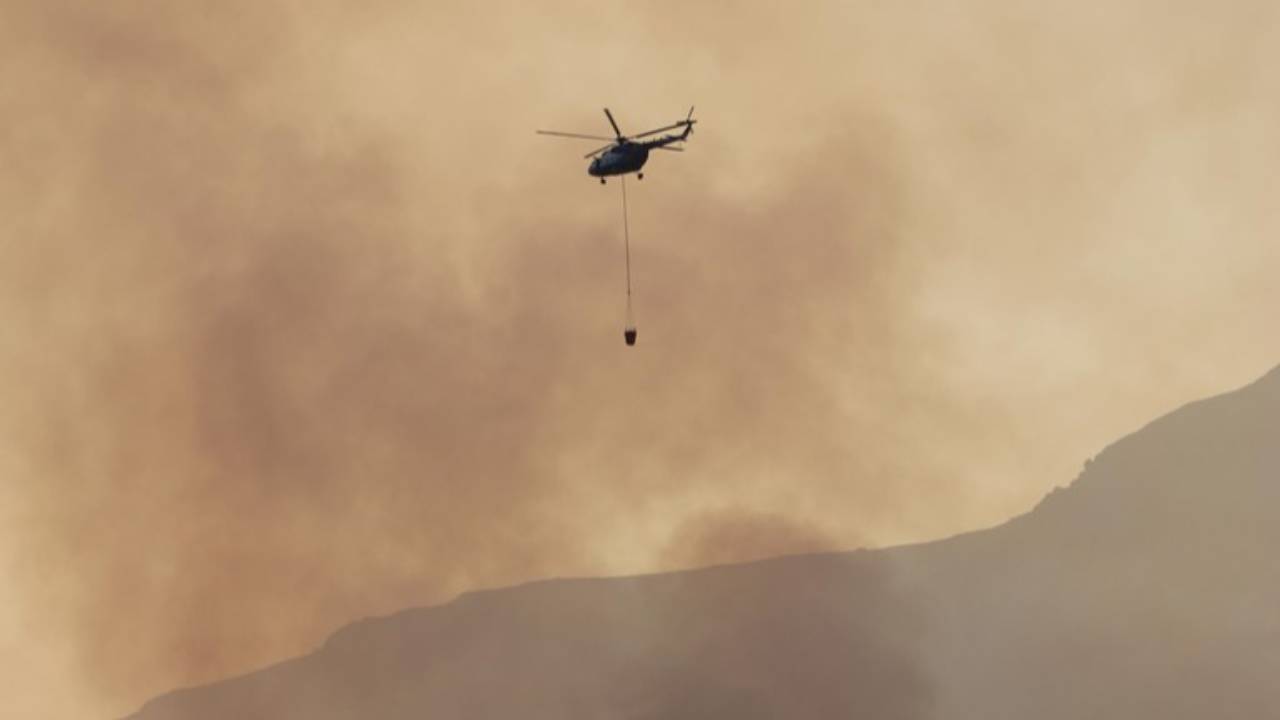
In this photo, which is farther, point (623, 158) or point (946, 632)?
point (946, 632)

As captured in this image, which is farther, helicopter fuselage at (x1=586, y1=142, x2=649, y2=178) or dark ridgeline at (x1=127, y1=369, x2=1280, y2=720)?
dark ridgeline at (x1=127, y1=369, x2=1280, y2=720)

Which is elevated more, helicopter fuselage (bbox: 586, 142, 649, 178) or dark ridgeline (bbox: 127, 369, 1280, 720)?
helicopter fuselage (bbox: 586, 142, 649, 178)

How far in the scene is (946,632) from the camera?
72.8 meters

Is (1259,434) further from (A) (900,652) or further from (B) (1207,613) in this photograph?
(A) (900,652)

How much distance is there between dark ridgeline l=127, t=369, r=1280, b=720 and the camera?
68.4 meters

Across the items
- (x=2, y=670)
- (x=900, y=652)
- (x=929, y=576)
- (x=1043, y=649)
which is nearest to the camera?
(x=2, y=670)

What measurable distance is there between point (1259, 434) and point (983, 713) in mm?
25405

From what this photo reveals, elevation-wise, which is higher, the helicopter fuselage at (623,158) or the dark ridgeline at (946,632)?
the helicopter fuselage at (623,158)

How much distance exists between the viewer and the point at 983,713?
69.1 meters

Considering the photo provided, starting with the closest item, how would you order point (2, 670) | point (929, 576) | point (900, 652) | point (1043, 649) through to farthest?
1. point (2, 670)
2. point (1043, 649)
3. point (900, 652)
4. point (929, 576)

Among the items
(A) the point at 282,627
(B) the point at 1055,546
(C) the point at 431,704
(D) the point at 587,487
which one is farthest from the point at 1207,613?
(A) the point at 282,627

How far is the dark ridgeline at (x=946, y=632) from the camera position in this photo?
68.4 metres

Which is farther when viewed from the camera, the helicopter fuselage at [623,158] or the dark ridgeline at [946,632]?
the dark ridgeline at [946,632]

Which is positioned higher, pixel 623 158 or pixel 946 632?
pixel 623 158
